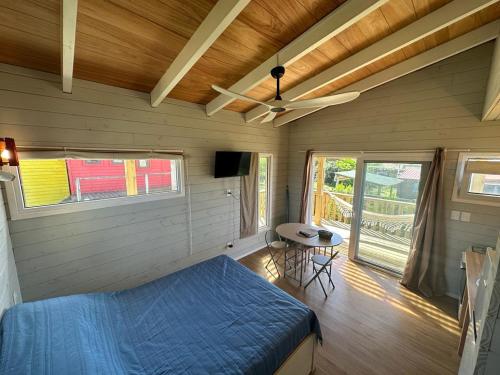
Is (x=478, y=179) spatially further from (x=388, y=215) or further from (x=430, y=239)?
(x=388, y=215)

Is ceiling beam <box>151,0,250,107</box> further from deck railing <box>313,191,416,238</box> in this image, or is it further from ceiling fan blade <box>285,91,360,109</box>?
deck railing <box>313,191,416,238</box>

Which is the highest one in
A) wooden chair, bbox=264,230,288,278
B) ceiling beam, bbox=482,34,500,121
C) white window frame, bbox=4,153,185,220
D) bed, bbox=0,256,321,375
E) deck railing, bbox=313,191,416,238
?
ceiling beam, bbox=482,34,500,121

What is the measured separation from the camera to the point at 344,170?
4453 mm

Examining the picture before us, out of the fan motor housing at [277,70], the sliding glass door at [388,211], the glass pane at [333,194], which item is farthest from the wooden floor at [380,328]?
the fan motor housing at [277,70]

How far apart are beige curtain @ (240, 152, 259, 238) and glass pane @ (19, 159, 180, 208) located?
1261 millimetres

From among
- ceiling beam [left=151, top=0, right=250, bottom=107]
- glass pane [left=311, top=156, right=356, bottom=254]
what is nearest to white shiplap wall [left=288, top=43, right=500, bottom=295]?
glass pane [left=311, top=156, right=356, bottom=254]

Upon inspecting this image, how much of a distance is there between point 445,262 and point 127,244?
14.0ft

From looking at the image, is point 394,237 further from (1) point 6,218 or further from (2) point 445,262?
(1) point 6,218

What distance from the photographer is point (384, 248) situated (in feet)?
11.3

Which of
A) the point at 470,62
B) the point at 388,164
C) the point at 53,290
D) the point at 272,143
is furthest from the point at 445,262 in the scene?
the point at 53,290

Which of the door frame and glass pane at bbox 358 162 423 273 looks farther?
glass pane at bbox 358 162 423 273

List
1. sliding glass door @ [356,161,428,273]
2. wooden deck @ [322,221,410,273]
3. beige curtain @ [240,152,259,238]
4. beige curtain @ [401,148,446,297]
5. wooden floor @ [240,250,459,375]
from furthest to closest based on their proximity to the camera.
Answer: beige curtain @ [240,152,259,238]
wooden deck @ [322,221,410,273]
sliding glass door @ [356,161,428,273]
beige curtain @ [401,148,446,297]
wooden floor @ [240,250,459,375]

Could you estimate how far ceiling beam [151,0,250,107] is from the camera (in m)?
1.30

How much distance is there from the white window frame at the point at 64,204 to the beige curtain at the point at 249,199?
1.21m
